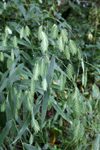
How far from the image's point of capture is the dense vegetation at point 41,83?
1.93ft

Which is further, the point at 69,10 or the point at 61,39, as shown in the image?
the point at 69,10

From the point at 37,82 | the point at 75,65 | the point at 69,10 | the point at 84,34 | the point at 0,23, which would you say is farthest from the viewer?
the point at 69,10

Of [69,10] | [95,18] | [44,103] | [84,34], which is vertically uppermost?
[69,10]

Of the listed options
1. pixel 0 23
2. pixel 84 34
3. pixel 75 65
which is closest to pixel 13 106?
pixel 0 23

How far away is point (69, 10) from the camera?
2.19 m

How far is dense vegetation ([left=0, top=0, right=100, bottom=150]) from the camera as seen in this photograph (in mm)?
589

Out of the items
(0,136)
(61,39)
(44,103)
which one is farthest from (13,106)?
(61,39)

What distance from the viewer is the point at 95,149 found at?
664 mm

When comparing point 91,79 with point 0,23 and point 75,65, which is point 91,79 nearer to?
point 75,65

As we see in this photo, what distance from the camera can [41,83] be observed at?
74cm

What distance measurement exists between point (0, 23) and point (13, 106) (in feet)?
2.59

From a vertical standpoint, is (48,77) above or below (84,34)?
below

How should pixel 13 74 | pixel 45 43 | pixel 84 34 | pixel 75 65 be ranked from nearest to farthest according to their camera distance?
pixel 45 43
pixel 13 74
pixel 75 65
pixel 84 34

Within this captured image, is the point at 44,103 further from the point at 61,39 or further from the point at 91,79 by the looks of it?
the point at 91,79
